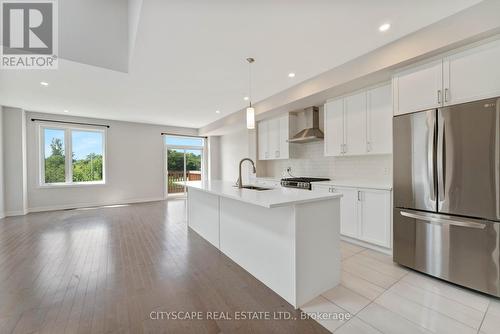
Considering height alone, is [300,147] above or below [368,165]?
above

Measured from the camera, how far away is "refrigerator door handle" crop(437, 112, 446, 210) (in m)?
2.01

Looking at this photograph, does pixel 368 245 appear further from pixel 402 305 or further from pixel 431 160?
pixel 431 160

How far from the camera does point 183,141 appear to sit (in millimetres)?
7711

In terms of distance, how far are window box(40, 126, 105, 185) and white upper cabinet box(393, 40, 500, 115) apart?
7.30m

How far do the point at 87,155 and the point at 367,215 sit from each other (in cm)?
726

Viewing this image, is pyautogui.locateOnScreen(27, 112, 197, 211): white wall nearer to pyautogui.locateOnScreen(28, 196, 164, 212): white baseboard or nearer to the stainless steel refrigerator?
pyautogui.locateOnScreen(28, 196, 164, 212): white baseboard

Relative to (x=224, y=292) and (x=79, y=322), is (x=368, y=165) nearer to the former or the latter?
(x=224, y=292)

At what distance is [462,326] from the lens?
1.47 metres

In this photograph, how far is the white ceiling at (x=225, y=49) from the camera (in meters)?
1.90

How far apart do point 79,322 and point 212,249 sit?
157cm

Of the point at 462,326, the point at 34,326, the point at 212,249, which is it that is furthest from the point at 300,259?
the point at 34,326

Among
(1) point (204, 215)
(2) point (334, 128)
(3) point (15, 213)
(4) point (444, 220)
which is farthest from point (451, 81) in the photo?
(3) point (15, 213)

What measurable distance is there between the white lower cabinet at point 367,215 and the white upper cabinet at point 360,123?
26.8 inches

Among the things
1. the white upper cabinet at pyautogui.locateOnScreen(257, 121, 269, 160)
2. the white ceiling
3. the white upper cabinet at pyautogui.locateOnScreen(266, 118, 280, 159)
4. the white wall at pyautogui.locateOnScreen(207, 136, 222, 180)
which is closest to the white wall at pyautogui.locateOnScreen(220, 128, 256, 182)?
the white wall at pyautogui.locateOnScreen(207, 136, 222, 180)
